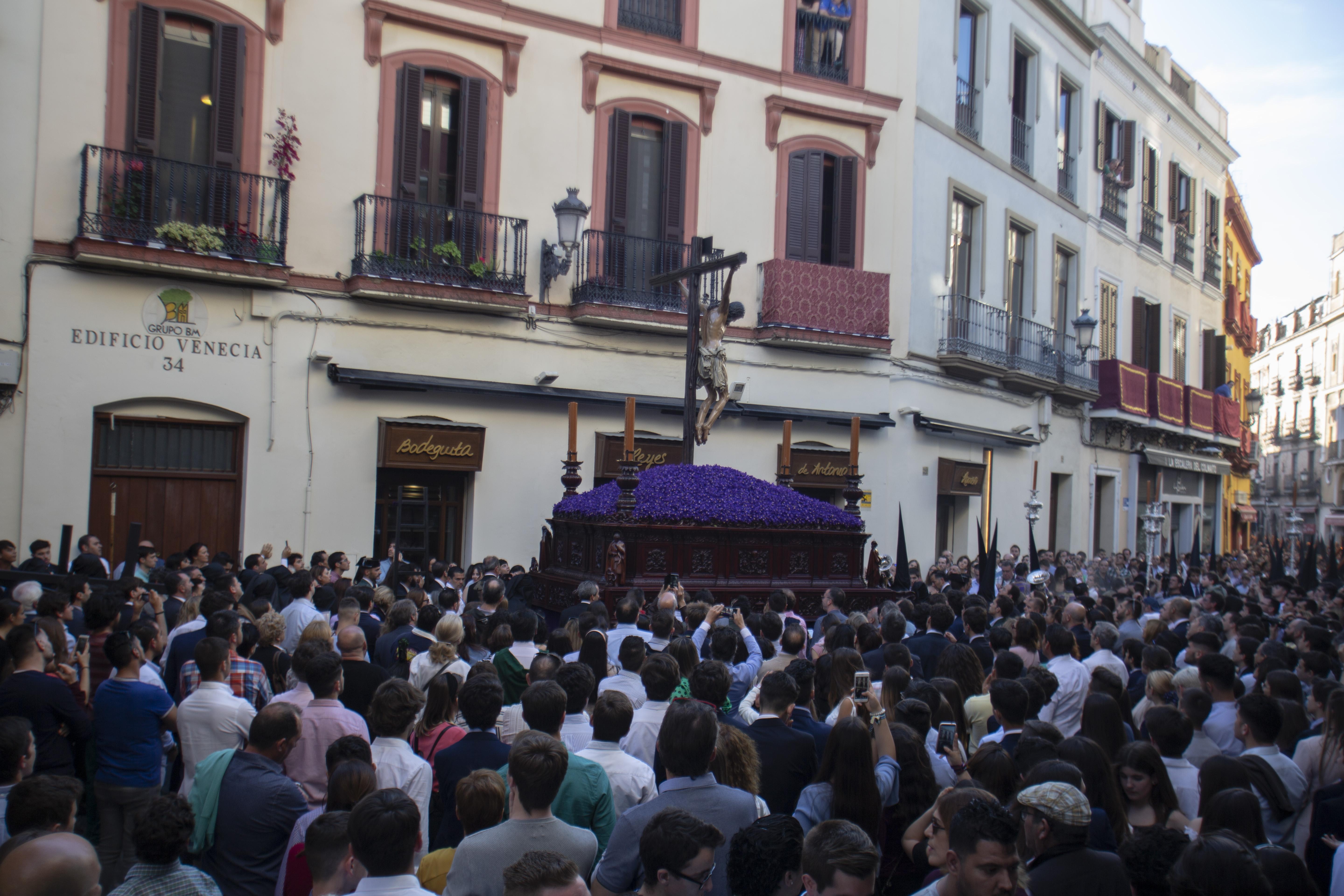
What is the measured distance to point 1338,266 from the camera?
2320 inches

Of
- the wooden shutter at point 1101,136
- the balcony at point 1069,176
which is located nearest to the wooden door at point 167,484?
the balcony at point 1069,176

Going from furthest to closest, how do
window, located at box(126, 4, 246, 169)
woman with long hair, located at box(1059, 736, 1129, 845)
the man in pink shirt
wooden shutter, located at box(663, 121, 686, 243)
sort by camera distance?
wooden shutter, located at box(663, 121, 686, 243), window, located at box(126, 4, 246, 169), the man in pink shirt, woman with long hair, located at box(1059, 736, 1129, 845)

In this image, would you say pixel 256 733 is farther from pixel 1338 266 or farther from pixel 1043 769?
pixel 1338 266

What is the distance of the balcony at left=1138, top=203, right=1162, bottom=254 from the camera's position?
97.5ft

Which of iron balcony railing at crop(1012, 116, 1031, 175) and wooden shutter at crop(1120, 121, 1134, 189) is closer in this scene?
iron balcony railing at crop(1012, 116, 1031, 175)

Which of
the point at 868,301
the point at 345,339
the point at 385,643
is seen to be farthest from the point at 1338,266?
the point at 385,643

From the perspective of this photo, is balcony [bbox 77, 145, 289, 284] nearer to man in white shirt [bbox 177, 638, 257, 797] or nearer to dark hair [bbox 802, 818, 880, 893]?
man in white shirt [bbox 177, 638, 257, 797]

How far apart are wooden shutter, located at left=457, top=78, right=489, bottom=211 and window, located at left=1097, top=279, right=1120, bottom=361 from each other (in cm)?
1716

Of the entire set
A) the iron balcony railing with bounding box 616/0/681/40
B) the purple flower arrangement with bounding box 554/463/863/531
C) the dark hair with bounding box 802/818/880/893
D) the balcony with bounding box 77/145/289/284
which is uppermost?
the iron balcony railing with bounding box 616/0/681/40

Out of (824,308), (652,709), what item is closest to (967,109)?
(824,308)

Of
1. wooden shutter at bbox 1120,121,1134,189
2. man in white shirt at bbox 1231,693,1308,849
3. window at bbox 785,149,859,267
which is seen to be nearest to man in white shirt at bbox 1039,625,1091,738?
man in white shirt at bbox 1231,693,1308,849

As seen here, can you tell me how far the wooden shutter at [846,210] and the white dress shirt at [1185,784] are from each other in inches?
599

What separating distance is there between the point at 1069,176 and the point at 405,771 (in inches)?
992

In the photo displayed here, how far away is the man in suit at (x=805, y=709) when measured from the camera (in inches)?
198
